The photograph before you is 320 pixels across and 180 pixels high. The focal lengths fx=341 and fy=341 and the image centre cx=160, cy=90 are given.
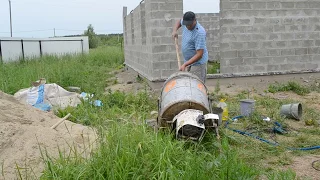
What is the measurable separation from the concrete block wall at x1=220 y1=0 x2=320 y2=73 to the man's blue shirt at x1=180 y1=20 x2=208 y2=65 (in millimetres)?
3212

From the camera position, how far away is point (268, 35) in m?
8.45

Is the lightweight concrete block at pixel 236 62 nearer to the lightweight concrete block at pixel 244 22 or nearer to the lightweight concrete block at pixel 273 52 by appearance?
the lightweight concrete block at pixel 273 52

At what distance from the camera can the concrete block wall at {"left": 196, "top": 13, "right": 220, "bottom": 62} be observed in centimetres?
1261

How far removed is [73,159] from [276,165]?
2193 mm

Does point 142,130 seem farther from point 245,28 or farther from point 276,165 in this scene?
point 245,28

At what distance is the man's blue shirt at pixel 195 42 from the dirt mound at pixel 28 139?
1.93 metres

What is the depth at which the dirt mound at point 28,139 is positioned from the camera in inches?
127

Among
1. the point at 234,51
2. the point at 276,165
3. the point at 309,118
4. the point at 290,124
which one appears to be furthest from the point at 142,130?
the point at 234,51

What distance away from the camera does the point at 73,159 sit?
314cm

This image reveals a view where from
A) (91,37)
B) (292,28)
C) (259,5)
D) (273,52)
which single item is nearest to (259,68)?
(273,52)

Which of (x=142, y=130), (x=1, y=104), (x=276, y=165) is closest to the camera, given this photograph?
(x=142, y=130)

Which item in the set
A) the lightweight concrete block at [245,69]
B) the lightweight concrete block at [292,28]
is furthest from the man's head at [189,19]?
the lightweight concrete block at [292,28]

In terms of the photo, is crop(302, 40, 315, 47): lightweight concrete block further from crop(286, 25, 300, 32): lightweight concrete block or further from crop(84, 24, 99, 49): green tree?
crop(84, 24, 99, 49): green tree

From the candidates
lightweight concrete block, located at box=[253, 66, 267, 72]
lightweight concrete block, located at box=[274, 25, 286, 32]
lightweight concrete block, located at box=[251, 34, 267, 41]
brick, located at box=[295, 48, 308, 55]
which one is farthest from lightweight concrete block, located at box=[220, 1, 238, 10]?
brick, located at box=[295, 48, 308, 55]
